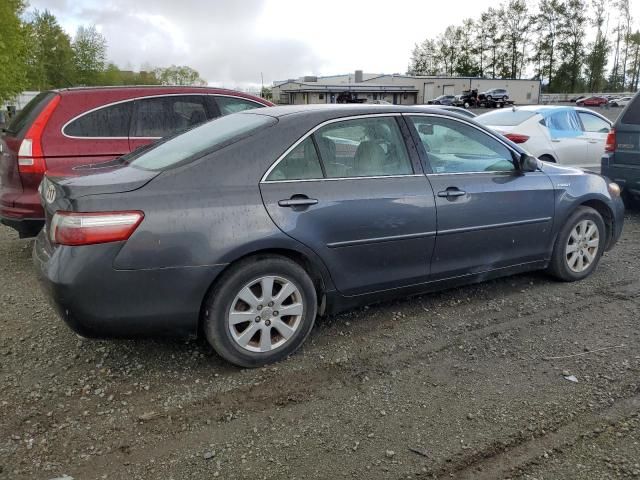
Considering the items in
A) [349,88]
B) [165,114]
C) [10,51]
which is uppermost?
[349,88]

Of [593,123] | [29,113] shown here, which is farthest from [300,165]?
[593,123]

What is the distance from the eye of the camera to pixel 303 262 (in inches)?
135

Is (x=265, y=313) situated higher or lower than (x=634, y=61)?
lower

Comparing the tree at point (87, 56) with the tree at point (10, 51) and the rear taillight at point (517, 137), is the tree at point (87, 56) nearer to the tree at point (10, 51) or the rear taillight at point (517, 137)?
the tree at point (10, 51)

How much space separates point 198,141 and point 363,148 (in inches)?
43.8

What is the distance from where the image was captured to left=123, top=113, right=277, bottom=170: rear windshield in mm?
3322

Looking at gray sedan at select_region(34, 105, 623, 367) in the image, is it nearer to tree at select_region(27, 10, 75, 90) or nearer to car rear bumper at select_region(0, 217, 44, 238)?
car rear bumper at select_region(0, 217, 44, 238)

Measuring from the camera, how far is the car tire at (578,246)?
4.63 metres

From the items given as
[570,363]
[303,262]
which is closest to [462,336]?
[570,363]

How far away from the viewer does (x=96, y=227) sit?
9.30 ft

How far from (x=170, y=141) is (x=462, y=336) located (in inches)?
97.2

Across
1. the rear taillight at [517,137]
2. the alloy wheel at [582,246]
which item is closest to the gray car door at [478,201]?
the alloy wheel at [582,246]

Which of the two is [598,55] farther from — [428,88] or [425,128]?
[425,128]

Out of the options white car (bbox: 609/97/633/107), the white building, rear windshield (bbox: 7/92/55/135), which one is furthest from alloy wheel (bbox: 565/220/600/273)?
the white building
